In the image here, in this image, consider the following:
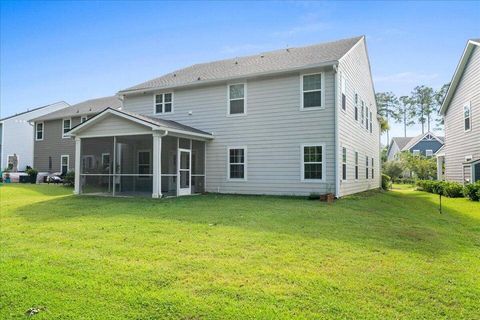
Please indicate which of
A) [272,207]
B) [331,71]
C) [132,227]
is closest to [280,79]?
[331,71]

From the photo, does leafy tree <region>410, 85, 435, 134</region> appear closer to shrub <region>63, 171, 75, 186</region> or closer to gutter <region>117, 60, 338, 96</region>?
gutter <region>117, 60, 338, 96</region>

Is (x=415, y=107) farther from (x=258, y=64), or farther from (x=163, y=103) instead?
(x=163, y=103)

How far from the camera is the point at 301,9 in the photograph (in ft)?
48.7

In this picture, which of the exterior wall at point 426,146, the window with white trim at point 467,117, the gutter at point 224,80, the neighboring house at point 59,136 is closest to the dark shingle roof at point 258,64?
the gutter at point 224,80

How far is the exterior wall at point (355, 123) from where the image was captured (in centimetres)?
1380

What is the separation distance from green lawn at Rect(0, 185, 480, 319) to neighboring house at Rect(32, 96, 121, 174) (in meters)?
19.8

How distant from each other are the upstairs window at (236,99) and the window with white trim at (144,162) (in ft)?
17.5

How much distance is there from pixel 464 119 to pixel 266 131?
12.3 m

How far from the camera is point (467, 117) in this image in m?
18.0

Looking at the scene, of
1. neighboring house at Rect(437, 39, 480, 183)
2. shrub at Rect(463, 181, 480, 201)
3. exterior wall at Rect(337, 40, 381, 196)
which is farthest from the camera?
neighboring house at Rect(437, 39, 480, 183)

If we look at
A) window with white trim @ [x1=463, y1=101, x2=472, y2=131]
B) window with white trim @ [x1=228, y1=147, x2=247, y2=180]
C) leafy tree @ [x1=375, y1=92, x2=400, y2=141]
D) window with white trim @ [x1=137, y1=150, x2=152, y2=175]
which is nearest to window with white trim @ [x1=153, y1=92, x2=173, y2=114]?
window with white trim @ [x1=137, y1=150, x2=152, y2=175]

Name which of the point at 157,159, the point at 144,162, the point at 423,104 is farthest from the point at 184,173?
the point at 423,104

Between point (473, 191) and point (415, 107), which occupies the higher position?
point (415, 107)

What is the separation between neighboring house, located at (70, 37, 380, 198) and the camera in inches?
523
